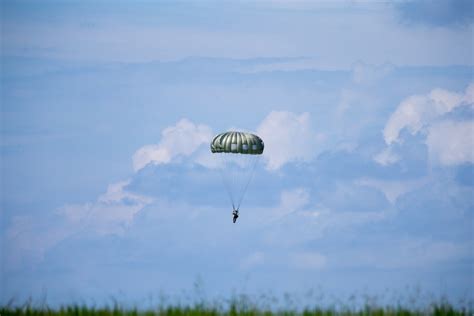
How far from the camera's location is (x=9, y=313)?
32.2 metres

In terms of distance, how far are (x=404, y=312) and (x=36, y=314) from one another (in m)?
14.7

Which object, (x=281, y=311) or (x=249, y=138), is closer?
(x=281, y=311)

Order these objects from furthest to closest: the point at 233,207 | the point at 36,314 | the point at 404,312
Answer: the point at 233,207
the point at 36,314
the point at 404,312

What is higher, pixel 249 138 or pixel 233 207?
pixel 249 138

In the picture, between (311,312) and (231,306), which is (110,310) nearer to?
(231,306)

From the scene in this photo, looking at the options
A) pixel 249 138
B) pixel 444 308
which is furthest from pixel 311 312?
pixel 249 138

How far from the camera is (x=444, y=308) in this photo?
3008 cm

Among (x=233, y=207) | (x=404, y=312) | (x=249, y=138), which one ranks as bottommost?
(x=404, y=312)

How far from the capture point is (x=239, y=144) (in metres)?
47.9

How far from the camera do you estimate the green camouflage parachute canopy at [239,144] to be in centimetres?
4791

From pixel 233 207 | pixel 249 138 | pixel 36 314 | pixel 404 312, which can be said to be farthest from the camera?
pixel 233 207

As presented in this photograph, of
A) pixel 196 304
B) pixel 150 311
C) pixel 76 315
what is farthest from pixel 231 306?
pixel 76 315

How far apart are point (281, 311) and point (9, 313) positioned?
11.3 m

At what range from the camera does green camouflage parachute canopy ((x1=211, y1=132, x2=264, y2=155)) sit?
47.9 metres
